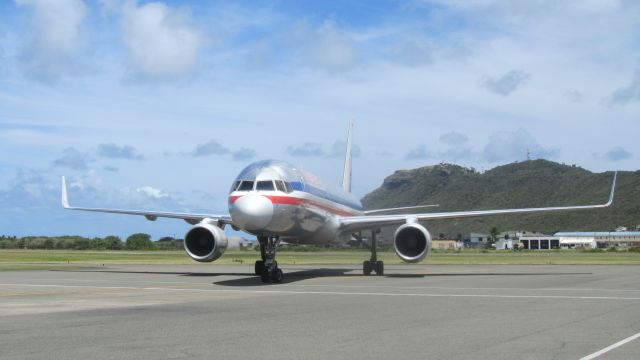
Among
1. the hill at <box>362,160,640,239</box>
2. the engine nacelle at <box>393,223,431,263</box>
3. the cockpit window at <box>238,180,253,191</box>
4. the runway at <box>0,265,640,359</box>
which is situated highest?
the hill at <box>362,160,640,239</box>

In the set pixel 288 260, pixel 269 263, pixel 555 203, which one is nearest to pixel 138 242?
pixel 288 260

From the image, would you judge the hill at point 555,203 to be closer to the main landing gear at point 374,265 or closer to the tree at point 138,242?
the tree at point 138,242

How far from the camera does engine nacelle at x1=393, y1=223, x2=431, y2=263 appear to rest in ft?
100

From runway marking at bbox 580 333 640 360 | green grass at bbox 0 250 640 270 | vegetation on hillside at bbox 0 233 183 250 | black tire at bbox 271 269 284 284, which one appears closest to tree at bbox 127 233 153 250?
vegetation on hillside at bbox 0 233 183 250

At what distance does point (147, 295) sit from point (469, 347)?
479 inches

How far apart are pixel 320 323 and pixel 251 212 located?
39.1ft

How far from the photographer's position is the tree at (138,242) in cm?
10294

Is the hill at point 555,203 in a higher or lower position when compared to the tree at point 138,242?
higher

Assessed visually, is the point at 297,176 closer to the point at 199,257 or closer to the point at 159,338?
the point at 199,257

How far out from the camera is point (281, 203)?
88.2ft

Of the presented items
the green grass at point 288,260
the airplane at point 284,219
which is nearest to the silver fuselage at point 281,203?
the airplane at point 284,219

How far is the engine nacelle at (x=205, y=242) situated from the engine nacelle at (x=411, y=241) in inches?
276

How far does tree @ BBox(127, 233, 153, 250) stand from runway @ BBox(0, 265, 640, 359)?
81077 mm

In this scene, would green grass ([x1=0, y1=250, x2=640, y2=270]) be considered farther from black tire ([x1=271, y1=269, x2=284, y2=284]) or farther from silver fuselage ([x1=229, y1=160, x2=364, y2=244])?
black tire ([x1=271, y1=269, x2=284, y2=284])
